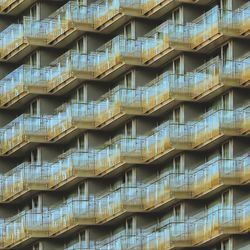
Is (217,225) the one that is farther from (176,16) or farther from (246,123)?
(176,16)

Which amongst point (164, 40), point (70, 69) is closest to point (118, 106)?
point (164, 40)

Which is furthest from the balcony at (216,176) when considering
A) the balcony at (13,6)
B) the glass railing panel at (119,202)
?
the balcony at (13,6)

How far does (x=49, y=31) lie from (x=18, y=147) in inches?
284

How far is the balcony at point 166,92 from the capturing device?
11950 cm

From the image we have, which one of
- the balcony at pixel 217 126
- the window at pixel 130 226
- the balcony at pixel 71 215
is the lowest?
the window at pixel 130 226

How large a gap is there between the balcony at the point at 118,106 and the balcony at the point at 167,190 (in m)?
4.56

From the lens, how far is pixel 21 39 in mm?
130625

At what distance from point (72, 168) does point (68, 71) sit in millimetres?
6008

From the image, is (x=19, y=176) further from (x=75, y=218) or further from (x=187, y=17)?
(x=187, y=17)

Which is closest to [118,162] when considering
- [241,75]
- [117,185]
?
[117,185]

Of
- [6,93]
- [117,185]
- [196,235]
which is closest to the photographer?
[196,235]

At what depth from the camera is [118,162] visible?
122375 millimetres

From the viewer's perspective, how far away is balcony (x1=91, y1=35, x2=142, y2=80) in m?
123

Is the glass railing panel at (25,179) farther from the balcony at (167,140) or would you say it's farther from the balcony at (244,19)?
the balcony at (244,19)
